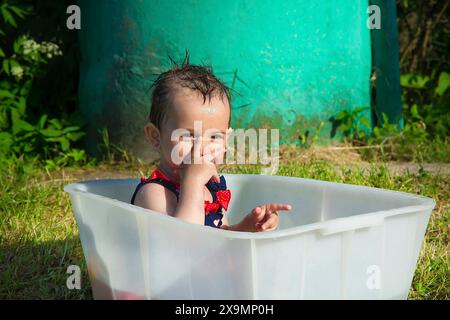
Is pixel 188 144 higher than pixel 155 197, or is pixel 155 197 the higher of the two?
pixel 188 144

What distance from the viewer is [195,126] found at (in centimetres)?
212

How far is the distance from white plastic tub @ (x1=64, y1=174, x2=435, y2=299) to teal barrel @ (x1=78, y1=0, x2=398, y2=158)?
1.79 m

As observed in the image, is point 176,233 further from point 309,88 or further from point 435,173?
point 309,88

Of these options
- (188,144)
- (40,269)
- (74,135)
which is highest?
(188,144)

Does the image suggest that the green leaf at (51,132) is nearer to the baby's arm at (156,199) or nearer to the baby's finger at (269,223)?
the baby's arm at (156,199)

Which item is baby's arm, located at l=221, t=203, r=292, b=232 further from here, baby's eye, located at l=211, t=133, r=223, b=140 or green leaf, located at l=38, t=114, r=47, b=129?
green leaf, located at l=38, t=114, r=47, b=129

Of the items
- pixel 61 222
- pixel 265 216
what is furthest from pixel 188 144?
pixel 61 222

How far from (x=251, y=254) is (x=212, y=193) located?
772 mm

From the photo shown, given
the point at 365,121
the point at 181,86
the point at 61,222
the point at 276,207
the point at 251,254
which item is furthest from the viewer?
the point at 365,121

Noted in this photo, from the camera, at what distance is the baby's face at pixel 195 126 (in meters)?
2.10

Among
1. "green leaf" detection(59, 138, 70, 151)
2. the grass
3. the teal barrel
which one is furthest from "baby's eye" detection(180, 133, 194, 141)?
"green leaf" detection(59, 138, 70, 151)

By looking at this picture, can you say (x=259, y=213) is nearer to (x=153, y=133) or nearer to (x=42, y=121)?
(x=153, y=133)

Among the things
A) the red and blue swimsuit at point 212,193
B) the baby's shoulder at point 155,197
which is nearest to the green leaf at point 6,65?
the red and blue swimsuit at point 212,193

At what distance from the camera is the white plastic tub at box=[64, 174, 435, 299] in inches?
66.6
